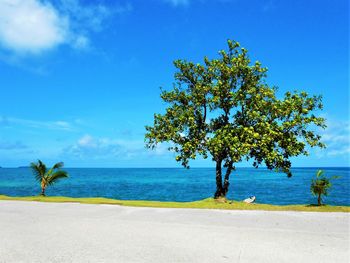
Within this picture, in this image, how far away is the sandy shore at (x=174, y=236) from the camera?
10695 mm

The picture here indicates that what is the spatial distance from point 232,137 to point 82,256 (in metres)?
16.6

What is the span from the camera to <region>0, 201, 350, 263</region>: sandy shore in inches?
421

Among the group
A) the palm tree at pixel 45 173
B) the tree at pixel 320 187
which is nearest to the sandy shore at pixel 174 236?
the tree at pixel 320 187

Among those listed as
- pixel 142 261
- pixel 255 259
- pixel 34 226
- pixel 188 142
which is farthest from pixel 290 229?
pixel 188 142

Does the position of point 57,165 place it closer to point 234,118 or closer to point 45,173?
point 45,173

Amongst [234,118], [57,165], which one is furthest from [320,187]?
[57,165]

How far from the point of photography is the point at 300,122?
2616cm

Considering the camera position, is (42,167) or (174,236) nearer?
(174,236)

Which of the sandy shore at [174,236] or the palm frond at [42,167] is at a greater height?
the palm frond at [42,167]

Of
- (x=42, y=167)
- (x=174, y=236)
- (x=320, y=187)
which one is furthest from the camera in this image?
(x=42, y=167)

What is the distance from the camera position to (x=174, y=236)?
13.5 m

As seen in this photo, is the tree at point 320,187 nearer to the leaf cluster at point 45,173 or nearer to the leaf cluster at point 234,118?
the leaf cluster at point 234,118

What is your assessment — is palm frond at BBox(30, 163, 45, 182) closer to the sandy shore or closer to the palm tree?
the palm tree

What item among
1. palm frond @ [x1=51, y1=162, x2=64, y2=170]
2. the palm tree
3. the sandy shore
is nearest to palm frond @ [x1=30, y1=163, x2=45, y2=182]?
the palm tree
